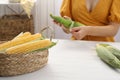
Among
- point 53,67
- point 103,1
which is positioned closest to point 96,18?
point 103,1

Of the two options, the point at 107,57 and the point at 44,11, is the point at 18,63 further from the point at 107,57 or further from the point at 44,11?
the point at 44,11

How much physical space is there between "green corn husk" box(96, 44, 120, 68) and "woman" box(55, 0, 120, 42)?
314 mm

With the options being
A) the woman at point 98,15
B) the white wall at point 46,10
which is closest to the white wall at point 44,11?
the white wall at point 46,10

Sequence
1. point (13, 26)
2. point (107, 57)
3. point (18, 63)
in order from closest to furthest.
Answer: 1. point (18, 63)
2. point (107, 57)
3. point (13, 26)

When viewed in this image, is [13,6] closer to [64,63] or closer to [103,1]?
[103,1]

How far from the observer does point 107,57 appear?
773 millimetres

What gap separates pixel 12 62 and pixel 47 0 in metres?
1.57

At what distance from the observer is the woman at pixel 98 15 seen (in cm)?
119

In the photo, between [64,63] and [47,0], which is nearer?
[64,63]

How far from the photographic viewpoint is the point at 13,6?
7.15 feet

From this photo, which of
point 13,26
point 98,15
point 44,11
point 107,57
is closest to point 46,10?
point 44,11

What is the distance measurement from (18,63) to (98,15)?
2.29 feet

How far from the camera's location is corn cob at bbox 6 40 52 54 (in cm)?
67

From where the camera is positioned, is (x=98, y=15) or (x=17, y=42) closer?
(x=17, y=42)
